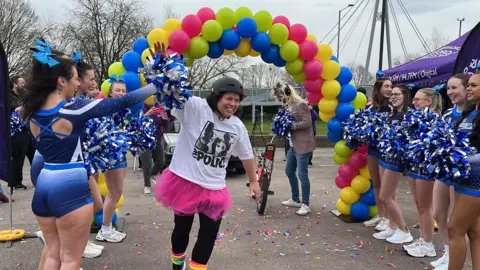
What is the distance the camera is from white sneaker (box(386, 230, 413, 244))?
439 cm

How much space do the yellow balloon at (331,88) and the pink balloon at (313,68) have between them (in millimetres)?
188

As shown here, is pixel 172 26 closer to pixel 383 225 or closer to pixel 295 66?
pixel 295 66

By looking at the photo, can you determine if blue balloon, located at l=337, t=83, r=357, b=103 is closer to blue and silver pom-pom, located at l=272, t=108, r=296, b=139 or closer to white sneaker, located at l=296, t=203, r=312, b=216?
blue and silver pom-pom, located at l=272, t=108, r=296, b=139

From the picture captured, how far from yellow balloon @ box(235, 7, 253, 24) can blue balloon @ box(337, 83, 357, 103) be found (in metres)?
1.73

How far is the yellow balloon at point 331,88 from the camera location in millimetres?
5195

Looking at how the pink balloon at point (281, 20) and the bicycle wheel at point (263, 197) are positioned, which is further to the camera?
the bicycle wheel at point (263, 197)

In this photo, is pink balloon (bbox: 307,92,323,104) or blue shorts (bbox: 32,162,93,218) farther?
pink balloon (bbox: 307,92,323,104)

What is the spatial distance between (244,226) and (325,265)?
5.00 ft

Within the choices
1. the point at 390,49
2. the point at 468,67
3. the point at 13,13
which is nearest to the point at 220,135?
the point at 468,67

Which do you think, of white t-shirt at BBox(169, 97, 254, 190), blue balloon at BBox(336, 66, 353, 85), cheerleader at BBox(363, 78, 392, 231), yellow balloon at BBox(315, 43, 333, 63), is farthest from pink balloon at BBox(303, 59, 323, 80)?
white t-shirt at BBox(169, 97, 254, 190)

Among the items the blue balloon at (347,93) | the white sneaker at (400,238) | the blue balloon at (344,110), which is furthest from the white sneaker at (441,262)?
the blue balloon at (347,93)

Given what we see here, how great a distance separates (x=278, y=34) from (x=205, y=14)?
1.04 m

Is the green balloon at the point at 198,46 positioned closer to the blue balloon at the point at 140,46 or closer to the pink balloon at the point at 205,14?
the pink balloon at the point at 205,14

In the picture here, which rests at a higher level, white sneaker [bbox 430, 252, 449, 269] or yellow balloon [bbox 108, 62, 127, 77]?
yellow balloon [bbox 108, 62, 127, 77]
